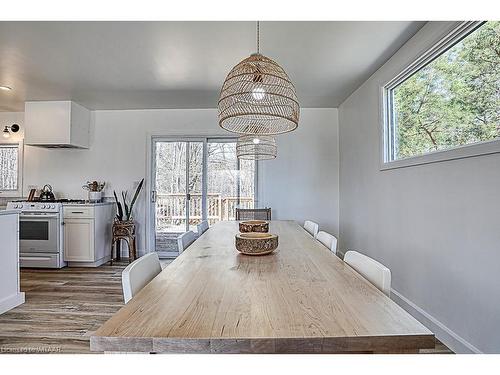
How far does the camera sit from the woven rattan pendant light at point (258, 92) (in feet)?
5.88

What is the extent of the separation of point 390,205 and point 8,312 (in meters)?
3.62

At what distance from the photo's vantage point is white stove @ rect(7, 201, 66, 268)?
4.33m

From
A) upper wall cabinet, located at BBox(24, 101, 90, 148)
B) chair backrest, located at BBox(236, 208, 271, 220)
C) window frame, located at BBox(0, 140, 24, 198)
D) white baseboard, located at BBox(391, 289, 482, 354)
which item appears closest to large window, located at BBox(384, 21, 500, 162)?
white baseboard, located at BBox(391, 289, 482, 354)

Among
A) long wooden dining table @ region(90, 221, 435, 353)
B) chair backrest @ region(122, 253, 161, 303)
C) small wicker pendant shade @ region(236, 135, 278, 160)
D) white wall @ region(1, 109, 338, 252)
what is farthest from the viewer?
white wall @ region(1, 109, 338, 252)

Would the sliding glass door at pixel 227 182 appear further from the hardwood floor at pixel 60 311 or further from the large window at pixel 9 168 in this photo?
the large window at pixel 9 168

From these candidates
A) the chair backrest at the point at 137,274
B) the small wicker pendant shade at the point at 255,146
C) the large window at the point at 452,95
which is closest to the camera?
the chair backrest at the point at 137,274

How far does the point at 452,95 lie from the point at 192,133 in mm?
3661

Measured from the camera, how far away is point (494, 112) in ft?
6.15

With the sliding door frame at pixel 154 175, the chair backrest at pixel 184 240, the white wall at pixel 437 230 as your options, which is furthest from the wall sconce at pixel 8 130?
the white wall at pixel 437 230

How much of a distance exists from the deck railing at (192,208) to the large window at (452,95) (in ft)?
8.81

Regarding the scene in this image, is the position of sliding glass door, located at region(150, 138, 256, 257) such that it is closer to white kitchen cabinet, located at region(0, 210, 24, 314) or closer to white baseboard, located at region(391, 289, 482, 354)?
white kitchen cabinet, located at region(0, 210, 24, 314)

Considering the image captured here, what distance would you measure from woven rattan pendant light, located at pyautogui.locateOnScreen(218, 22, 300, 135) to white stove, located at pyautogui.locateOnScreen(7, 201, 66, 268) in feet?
11.6

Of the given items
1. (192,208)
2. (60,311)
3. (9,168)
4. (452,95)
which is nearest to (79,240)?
(192,208)
